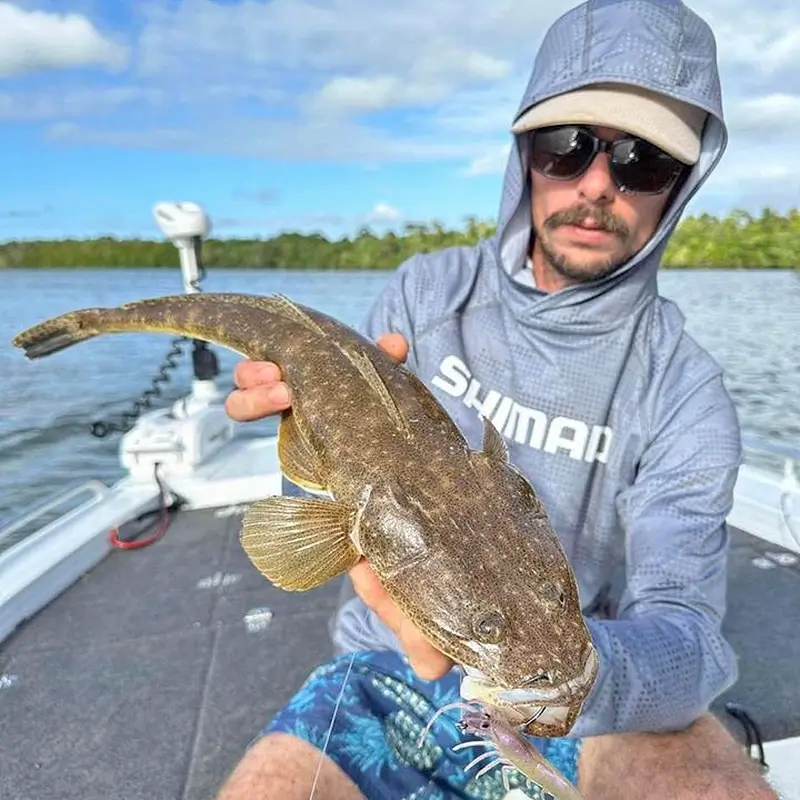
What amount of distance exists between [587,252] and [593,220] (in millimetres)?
140

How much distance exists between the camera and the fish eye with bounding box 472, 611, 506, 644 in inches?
65.4

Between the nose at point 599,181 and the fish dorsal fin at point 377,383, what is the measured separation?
1.35 meters

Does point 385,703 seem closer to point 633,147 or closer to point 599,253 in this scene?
point 599,253

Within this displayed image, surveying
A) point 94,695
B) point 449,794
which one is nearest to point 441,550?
point 449,794

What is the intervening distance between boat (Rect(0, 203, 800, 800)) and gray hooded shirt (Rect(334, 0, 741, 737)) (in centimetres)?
105

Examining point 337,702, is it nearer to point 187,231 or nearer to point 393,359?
point 393,359

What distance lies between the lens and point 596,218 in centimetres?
328

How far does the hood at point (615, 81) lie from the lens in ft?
10.4

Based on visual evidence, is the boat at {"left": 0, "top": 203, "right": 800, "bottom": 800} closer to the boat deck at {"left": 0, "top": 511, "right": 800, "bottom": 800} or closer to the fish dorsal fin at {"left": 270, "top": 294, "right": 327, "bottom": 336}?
the boat deck at {"left": 0, "top": 511, "right": 800, "bottom": 800}

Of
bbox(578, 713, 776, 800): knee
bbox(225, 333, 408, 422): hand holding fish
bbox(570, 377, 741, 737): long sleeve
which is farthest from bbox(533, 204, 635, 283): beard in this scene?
bbox(578, 713, 776, 800): knee

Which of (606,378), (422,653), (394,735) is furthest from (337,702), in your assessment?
(606,378)

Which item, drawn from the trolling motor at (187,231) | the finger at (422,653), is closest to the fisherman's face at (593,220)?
the finger at (422,653)

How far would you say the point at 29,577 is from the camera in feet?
15.5

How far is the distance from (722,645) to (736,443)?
2.64ft
